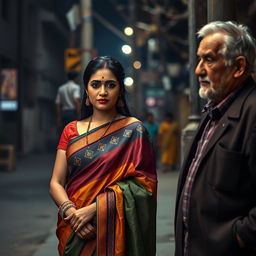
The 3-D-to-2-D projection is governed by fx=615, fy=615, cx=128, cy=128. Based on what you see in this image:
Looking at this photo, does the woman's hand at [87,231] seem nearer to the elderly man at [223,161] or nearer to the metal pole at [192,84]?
the elderly man at [223,161]

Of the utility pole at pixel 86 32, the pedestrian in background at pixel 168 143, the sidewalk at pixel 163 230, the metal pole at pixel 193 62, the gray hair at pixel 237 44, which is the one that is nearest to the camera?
the gray hair at pixel 237 44

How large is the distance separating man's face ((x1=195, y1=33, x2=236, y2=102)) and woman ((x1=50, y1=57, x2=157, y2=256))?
3.06 ft

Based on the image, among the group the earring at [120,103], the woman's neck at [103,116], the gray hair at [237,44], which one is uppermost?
the gray hair at [237,44]

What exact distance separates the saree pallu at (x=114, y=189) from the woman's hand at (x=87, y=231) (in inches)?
1.5

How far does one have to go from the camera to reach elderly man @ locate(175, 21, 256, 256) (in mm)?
2471

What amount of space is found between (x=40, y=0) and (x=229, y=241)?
29.5 meters

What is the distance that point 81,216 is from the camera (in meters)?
3.40

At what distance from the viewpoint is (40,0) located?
3075cm

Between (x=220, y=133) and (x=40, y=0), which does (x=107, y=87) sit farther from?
(x=40, y=0)

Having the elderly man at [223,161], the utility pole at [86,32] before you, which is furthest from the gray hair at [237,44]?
the utility pole at [86,32]

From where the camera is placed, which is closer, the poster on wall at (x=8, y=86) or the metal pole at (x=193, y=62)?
the metal pole at (x=193, y=62)

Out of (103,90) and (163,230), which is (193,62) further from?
(103,90)

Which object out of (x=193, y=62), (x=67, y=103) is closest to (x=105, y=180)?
(x=193, y=62)

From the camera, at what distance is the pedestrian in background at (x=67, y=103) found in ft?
35.4
